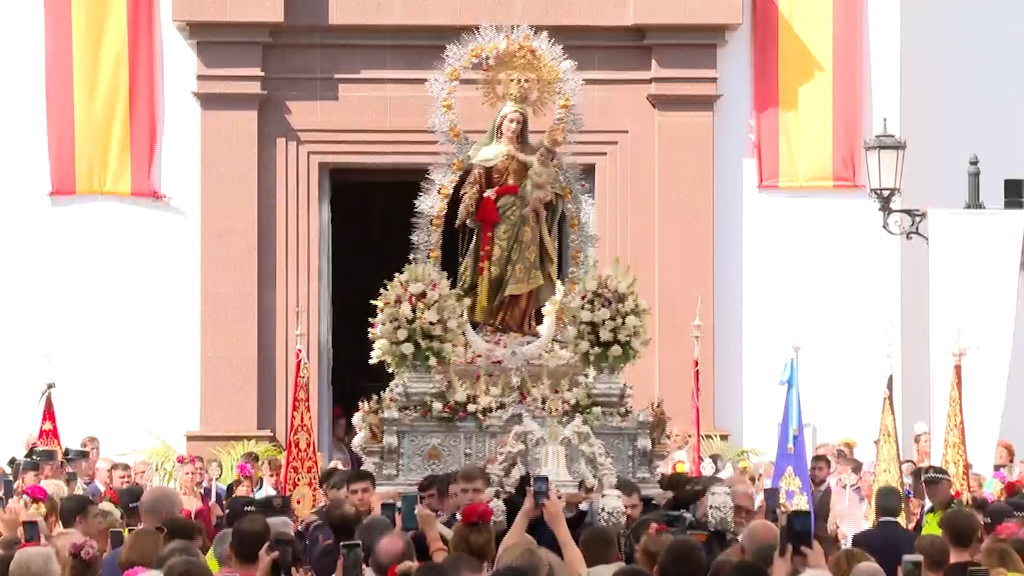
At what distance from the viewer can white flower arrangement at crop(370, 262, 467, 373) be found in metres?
17.9

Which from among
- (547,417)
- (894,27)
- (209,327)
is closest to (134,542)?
(547,417)

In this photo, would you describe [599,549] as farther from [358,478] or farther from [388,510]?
[358,478]

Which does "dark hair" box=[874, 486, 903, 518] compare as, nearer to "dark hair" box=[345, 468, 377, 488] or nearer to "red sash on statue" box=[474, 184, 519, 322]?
"dark hair" box=[345, 468, 377, 488]

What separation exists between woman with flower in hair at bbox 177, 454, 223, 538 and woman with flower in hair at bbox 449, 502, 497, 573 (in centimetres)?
258

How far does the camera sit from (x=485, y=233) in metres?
18.4

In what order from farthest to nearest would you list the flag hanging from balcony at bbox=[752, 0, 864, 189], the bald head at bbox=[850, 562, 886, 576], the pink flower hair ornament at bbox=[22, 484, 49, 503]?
the flag hanging from balcony at bbox=[752, 0, 864, 189], the pink flower hair ornament at bbox=[22, 484, 49, 503], the bald head at bbox=[850, 562, 886, 576]

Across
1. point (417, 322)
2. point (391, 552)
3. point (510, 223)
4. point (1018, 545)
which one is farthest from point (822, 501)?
point (391, 552)

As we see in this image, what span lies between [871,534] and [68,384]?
11691mm

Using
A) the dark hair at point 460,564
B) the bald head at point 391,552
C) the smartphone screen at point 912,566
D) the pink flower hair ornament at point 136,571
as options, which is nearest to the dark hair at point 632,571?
the dark hair at point 460,564

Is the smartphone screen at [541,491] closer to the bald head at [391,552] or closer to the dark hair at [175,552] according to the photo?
the bald head at [391,552]

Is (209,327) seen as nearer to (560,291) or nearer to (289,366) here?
(289,366)

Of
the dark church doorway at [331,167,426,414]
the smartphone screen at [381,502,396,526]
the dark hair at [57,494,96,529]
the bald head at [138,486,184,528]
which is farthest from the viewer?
the dark church doorway at [331,167,426,414]

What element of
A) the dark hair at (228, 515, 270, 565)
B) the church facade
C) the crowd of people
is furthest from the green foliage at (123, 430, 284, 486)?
the dark hair at (228, 515, 270, 565)

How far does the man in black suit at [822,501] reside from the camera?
1187 centimetres
